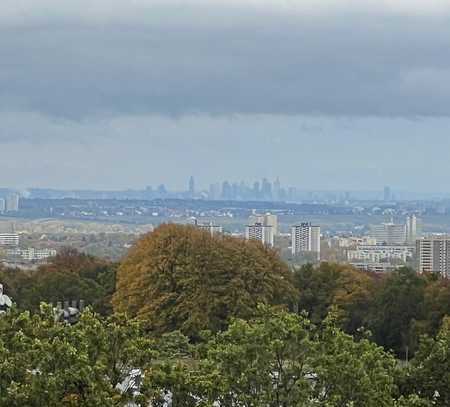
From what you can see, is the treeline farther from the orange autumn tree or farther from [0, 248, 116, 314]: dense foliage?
[0, 248, 116, 314]: dense foliage

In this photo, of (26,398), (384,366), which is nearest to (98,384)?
(26,398)

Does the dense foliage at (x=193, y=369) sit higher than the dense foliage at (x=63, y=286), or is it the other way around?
the dense foliage at (x=193, y=369)

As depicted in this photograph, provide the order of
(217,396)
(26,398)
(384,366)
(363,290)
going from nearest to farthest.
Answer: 1. (26,398)
2. (217,396)
3. (384,366)
4. (363,290)

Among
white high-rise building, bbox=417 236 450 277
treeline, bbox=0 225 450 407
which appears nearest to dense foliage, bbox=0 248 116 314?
treeline, bbox=0 225 450 407

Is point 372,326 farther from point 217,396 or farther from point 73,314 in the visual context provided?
point 217,396

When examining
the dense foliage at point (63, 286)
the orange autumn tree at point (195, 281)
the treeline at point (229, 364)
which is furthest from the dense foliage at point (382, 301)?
the treeline at point (229, 364)

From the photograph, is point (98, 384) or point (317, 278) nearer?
point (98, 384)

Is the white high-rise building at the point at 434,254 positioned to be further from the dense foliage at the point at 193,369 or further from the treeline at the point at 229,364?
the dense foliage at the point at 193,369

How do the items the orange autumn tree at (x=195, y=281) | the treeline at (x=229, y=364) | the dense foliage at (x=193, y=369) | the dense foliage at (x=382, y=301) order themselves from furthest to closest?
the orange autumn tree at (x=195, y=281) → the dense foliage at (x=382, y=301) → the treeline at (x=229, y=364) → the dense foliage at (x=193, y=369)
